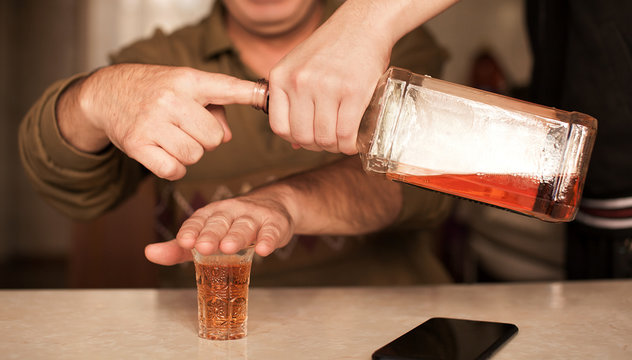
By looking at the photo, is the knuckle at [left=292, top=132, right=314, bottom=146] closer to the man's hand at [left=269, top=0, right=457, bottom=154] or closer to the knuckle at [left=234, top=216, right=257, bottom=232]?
the man's hand at [left=269, top=0, right=457, bottom=154]

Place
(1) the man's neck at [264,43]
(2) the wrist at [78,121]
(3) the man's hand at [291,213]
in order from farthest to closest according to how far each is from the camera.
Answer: (1) the man's neck at [264,43], (2) the wrist at [78,121], (3) the man's hand at [291,213]

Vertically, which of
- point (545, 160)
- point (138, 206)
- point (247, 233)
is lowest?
point (138, 206)

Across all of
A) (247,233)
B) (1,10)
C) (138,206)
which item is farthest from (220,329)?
(1,10)

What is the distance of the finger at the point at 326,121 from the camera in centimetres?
88

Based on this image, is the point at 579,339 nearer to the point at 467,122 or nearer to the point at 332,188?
the point at 467,122

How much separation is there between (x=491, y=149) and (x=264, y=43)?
0.94 m

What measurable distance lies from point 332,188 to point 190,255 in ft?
1.44

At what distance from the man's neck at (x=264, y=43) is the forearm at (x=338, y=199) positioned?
0.42 metres

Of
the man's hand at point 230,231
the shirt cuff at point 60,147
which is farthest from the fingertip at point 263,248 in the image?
the shirt cuff at point 60,147

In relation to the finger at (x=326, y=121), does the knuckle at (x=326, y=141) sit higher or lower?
lower

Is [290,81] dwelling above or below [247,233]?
above

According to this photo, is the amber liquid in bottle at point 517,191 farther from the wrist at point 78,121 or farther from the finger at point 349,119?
the wrist at point 78,121

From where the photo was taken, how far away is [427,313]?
0.96 m

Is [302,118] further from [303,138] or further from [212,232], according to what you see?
[212,232]
